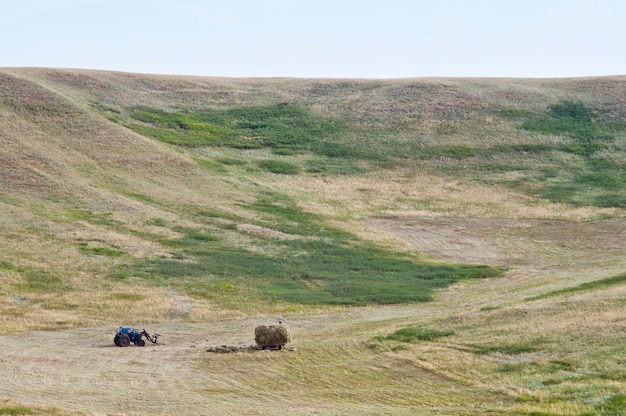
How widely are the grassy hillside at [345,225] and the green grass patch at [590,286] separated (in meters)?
0.31

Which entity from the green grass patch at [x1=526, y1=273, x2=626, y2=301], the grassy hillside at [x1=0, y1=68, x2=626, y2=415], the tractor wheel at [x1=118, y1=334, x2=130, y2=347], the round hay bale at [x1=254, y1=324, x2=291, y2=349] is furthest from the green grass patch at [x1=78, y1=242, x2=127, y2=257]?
the green grass patch at [x1=526, y1=273, x2=626, y2=301]

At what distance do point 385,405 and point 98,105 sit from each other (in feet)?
354

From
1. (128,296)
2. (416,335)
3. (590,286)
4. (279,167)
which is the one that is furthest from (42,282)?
(279,167)

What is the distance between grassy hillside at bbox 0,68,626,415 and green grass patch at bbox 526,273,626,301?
0.31 metres

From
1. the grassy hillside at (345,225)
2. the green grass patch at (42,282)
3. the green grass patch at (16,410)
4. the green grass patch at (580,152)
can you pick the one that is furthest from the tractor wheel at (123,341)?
the green grass patch at (580,152)

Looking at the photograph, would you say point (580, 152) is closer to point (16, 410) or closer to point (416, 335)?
point (416, 335)

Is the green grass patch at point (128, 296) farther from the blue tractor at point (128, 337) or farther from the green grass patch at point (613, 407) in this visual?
the green grass patch at point (613, 407)

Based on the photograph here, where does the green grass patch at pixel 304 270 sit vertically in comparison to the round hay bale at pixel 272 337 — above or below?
below

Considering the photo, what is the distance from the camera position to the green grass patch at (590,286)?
167 ft

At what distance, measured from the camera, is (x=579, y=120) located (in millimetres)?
136375

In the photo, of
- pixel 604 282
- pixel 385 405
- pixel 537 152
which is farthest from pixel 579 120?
pixel 385 405

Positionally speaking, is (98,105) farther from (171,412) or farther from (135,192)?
(171,412)

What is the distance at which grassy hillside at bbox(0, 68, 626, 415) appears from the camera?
3622 centimetres

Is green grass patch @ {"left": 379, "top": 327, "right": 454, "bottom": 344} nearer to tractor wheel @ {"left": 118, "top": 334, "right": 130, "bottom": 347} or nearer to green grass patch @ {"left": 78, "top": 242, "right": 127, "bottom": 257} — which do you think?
tractor wheel @ {"left": 118, "top": 334, "right": 130, "bottom": 347}
